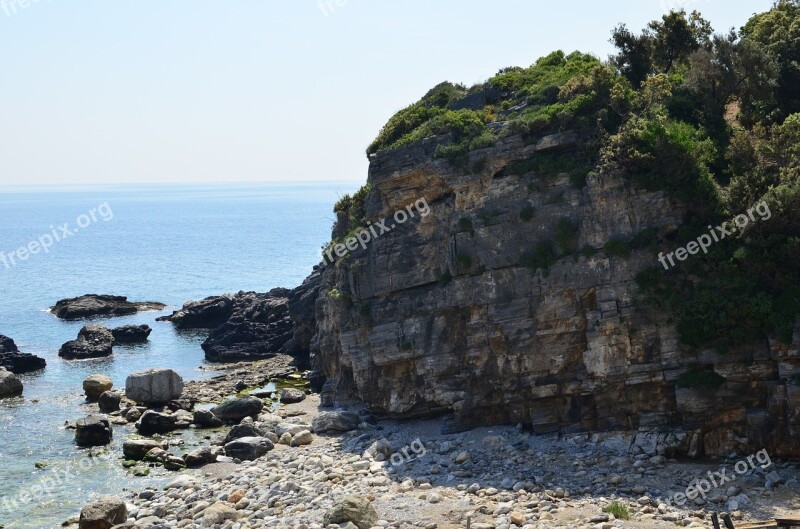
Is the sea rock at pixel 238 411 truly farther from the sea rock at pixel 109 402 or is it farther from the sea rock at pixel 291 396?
the sea rock at pixel 109 402

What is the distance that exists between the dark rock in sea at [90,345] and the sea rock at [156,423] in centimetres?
2476

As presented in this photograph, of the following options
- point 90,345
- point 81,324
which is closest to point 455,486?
point 90,345

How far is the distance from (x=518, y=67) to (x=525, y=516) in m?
25.7

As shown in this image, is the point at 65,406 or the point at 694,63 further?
the point at 65,406

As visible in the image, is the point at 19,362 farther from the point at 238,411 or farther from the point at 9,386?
the point at 238,411

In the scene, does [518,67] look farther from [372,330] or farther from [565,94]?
[372,330]

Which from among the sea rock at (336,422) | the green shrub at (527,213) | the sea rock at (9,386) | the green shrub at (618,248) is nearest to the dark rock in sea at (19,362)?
the sea rock at (9,386)

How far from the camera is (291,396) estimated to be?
164ft

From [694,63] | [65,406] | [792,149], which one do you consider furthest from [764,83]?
[65,406]

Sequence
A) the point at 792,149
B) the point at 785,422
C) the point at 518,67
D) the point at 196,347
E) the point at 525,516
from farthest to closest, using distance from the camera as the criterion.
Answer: the point at 196,347, the point at 518,67, the point at 792,149, the point at 785,422, the point at 525,516

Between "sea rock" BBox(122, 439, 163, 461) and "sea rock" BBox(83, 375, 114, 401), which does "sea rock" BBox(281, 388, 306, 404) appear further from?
"sea rock" BBox(83, 375, 114, 401)

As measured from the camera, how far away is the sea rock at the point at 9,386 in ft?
181

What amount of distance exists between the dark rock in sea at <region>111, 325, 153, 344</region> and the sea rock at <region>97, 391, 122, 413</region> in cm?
2546

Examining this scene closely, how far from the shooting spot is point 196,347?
71.9m
